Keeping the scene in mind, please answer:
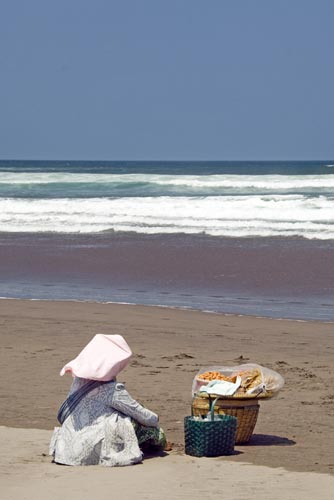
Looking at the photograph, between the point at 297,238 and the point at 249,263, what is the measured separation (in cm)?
463

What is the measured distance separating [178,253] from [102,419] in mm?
12344

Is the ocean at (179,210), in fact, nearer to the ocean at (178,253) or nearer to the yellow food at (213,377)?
the ocean at (178,253)

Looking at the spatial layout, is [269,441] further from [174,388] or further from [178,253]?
[178,253]

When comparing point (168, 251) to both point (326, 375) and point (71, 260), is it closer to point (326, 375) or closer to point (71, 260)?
point (71, 260)

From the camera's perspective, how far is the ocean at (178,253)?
13938mm

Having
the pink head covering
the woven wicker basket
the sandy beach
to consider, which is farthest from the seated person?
the woven wicker basket

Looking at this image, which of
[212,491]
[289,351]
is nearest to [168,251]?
[289,351]

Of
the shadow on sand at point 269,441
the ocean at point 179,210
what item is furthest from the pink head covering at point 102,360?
the ocean at point 179,210

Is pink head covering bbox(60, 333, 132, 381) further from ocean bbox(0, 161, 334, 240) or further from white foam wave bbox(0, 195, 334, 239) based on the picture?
white foam wave bbox(0, 195, 334, 239)

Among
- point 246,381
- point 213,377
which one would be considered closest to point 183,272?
point 213,377

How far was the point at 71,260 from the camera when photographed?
58.1 ft

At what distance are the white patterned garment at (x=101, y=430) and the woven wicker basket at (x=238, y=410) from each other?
1.48 feet

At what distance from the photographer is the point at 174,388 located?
8242 mm

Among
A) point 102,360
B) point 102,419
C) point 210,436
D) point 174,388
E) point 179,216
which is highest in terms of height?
point 102,360
